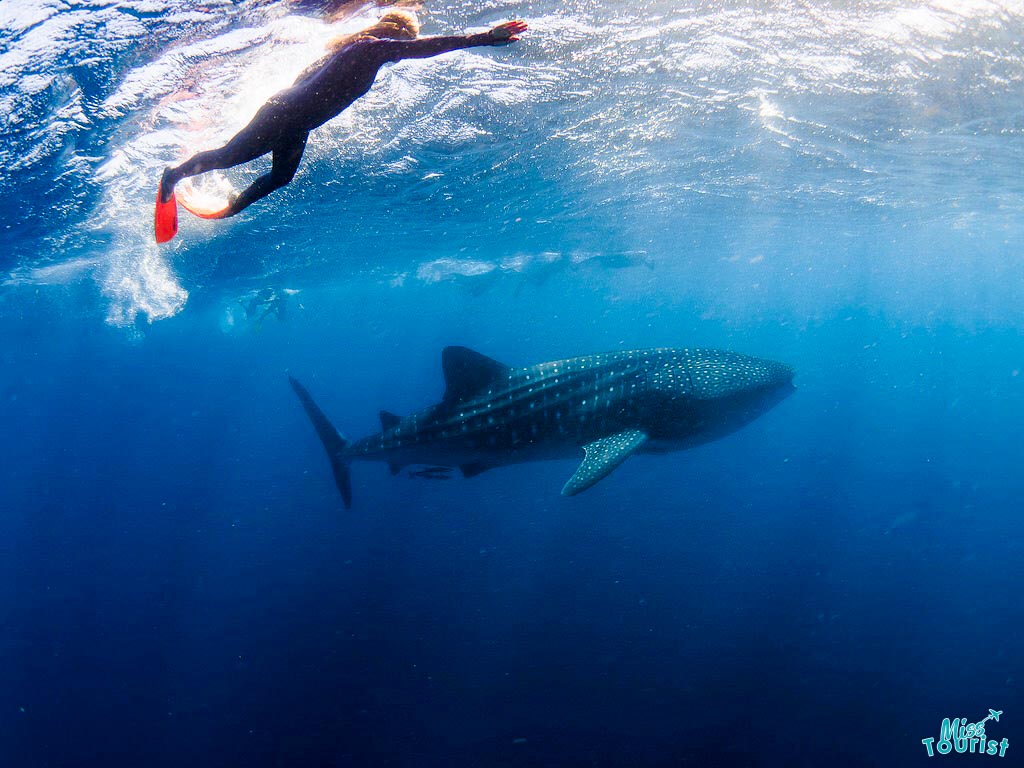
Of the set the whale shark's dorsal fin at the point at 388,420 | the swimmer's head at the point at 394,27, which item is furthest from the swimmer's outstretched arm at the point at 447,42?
the whale shark's dorsal fin at the point at 388,420

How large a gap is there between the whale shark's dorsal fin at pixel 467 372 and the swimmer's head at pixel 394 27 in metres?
3.86

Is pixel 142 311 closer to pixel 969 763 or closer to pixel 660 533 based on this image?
pixel 660 533

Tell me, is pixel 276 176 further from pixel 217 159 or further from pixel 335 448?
pixel 335 448

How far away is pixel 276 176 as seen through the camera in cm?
371

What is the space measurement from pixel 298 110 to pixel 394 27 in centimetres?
117

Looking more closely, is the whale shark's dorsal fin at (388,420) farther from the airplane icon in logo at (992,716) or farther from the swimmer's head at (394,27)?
the airplane icon in logo at (992,716)

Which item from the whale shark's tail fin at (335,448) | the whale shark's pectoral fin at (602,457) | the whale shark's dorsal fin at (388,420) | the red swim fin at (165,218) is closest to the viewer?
the red swim fin at (165,218)

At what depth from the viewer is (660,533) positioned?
20797 mm

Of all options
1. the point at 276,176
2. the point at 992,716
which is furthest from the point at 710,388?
the point at 992,716

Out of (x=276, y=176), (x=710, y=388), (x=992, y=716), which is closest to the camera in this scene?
(x=276, y=176)

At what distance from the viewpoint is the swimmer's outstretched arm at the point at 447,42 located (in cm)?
323

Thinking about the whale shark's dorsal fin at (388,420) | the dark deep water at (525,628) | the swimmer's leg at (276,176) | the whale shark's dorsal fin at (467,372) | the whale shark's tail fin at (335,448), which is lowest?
the dark deep water at (525,628)

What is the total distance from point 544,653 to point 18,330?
45794 mm

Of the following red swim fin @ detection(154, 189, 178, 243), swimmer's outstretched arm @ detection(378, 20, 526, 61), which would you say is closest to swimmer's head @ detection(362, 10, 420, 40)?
swimmer's outstretched arm @ detection(378, 20, 526, 61)
